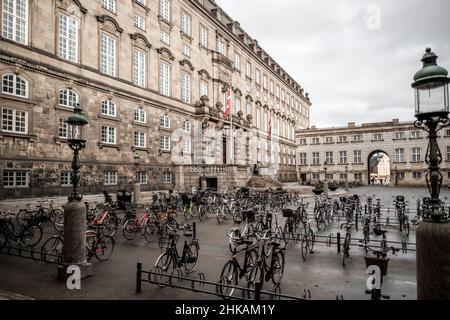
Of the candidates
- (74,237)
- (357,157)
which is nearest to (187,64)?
(74,237)

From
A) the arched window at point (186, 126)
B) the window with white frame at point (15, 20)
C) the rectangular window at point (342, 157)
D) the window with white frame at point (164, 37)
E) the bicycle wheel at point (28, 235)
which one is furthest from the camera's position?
the rectangular window at point (342, 157)

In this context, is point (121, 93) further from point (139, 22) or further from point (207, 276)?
point (207, 276)

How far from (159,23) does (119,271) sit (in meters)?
25.2

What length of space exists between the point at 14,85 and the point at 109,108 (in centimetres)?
658

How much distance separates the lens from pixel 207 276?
6910mm

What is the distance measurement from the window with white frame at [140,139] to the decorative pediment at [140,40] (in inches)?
286

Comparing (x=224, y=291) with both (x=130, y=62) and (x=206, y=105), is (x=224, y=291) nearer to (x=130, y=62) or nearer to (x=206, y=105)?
(x=130, y=62)

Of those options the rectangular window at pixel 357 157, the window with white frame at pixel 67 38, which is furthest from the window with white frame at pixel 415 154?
the window with white frame at pixel 67 38

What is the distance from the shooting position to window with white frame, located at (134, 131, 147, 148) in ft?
79.3

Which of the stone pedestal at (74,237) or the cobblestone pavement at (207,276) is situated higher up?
the stone pedestal at (74,237)

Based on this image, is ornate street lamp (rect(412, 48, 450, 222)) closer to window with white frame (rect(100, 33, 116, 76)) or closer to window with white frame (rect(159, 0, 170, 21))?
window with white frame (rect(100, 33, 116, 76))

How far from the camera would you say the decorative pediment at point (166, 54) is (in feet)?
88.8

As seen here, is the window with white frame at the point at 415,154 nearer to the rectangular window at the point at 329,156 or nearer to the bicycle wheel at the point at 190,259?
the rectangular window at the point at 329,156

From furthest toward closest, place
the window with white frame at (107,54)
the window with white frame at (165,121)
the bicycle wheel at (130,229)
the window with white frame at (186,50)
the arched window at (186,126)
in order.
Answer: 1. the window with white frame at (186,50)
2. the arched window at (186,126)
3. the window with white frame at (165,121)
4. the window with white frame at (107,54)
5. the bicycle wheel at (130,229)
